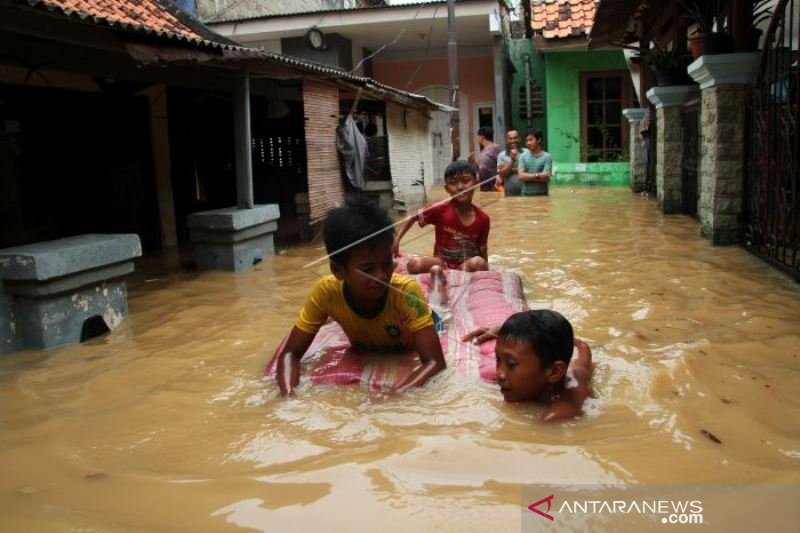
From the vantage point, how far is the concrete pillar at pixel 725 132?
7730mm

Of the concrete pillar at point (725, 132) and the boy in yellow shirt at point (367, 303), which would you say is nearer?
the boy in yellow shirt at point (367, 303)

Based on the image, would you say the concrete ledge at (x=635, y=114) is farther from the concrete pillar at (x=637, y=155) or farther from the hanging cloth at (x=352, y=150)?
the hanging cloth at (x=352, y=150)

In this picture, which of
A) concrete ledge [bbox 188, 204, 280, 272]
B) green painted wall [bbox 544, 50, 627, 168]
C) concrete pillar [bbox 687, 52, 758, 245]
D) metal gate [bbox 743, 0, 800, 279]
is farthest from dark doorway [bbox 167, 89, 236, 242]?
green painted wall [bbox 544, 50, 627, 168]

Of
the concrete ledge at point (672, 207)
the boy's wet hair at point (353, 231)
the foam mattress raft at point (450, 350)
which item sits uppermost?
the boy's wet hair at point (353, 231)

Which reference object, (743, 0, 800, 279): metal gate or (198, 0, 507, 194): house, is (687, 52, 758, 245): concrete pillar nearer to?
(743, 0, 800, 279): metal gate

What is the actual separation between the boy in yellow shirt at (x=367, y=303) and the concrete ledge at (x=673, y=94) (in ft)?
28.3

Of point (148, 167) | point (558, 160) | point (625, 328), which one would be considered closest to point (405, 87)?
point (558, 160)

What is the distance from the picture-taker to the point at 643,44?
1382 cm

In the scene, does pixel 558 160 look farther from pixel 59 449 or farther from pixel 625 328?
pixel 59 449

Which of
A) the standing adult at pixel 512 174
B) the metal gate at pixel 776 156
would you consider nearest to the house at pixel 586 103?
the standing adult at pixel 512 174

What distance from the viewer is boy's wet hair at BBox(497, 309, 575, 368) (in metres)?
3.37

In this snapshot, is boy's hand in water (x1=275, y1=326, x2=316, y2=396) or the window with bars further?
the window with bars

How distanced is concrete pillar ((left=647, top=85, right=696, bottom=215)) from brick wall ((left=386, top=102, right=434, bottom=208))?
499 centimetres

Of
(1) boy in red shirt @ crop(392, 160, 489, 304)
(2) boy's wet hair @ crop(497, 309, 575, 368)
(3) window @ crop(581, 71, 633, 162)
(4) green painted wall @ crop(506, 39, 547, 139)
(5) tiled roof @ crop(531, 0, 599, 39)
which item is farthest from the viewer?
(4) green painted wall @ crop(506, 39, 547, 139)
